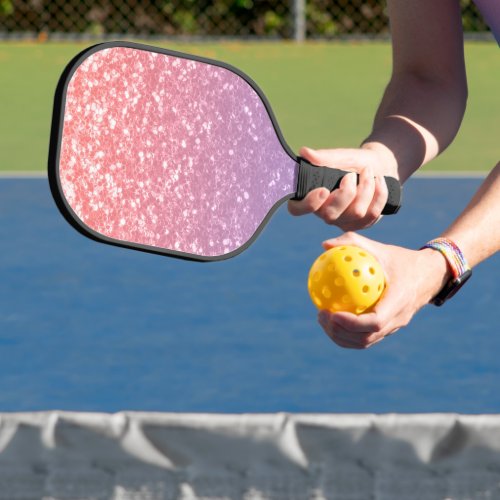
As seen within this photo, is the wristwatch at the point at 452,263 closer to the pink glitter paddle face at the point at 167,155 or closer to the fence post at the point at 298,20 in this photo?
the pink glitter paddle face at the point at 167,155

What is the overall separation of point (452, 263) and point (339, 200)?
23 centimetres

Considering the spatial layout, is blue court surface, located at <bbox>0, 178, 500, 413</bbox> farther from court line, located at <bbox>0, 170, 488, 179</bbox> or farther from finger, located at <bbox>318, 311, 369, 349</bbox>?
finger, located at <bbox>318, 311, 369, 349</bbox>

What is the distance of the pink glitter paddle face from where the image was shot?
2.12 m

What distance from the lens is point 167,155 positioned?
91.6 inches

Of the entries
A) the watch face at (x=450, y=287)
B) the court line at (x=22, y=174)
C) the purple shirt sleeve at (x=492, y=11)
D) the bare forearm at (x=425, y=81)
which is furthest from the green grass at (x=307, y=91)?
the watch face at (x=450, y=287)

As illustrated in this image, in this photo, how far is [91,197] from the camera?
2135 millimetres

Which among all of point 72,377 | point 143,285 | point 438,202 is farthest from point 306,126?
point 72,377

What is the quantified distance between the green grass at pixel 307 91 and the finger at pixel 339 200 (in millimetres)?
5554

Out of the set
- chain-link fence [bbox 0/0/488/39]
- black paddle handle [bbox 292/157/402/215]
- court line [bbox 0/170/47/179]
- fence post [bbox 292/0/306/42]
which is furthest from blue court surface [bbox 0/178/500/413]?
chain-link fence [bbox 0/0/488/39]

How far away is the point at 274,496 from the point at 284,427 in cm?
13

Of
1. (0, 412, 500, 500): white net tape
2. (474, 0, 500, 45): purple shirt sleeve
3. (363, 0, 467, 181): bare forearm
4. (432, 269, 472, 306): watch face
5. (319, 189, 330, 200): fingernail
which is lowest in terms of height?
(0, 412, 500, 500): white net tape

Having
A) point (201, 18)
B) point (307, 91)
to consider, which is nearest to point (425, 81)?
point (307, 91)

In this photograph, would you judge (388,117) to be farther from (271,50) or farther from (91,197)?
(271,50)

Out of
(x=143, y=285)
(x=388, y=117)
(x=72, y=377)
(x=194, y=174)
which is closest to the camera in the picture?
(x=194, y=174)
